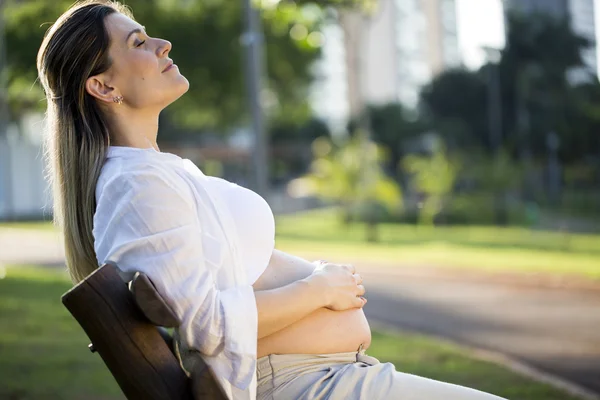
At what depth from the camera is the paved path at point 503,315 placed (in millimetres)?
7922

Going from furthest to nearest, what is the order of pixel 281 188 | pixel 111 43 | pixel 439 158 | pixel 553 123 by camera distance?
pixel 281 188, pixel 553 123, pixel 439 158, pixel 111 43

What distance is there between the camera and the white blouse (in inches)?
79.1

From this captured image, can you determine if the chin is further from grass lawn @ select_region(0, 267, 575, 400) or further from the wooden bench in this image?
grass lawn @ select_region(0, 267, 575, 400)

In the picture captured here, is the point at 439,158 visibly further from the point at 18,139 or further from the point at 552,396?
the point at 552,396

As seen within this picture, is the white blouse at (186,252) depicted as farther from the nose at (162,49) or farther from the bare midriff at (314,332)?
the nose at (162,49)

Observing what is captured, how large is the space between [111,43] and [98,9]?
10cm

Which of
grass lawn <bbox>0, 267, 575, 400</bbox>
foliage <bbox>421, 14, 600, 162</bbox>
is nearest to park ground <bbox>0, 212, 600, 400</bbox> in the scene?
grass lawn <bbox>0, 267, 575, 400</bbox>

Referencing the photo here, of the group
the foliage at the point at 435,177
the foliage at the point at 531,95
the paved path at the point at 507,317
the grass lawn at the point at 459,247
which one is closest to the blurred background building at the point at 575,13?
the foliage at the point at 531,95

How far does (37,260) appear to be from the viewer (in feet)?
59.2

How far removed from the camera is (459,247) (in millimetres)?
21547

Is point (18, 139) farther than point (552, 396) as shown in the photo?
Yes

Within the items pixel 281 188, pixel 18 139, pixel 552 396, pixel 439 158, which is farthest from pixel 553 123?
pixel 552 396

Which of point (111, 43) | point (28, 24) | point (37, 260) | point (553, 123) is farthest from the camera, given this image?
point (553, 123)

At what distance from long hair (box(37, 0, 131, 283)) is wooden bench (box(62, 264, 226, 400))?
0.37 m
